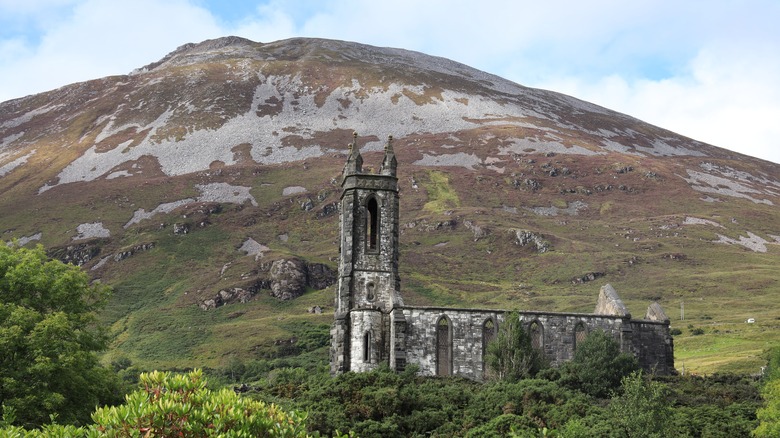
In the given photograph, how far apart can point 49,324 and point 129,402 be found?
593 inches

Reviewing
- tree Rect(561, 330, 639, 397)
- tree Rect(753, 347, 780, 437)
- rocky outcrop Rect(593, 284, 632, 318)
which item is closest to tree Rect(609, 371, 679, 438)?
tree Rect(753, 347, 780, 437)

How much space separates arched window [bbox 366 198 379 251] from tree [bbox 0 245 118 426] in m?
16.2

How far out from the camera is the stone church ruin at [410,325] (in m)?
42.7

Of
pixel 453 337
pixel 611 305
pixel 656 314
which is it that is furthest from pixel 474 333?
pixel 656 314

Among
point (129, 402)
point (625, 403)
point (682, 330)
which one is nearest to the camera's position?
point (129, 402)

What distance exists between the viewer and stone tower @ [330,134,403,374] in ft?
142

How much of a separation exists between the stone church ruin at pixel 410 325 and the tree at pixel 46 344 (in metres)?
14.3

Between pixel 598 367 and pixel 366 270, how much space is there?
41.7ft

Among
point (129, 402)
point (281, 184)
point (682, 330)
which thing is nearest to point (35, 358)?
point (129, 402)

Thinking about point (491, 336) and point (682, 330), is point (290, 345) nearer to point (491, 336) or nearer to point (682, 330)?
point (682, 330)

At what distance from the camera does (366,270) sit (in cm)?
4509

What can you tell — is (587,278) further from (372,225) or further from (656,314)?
(372,225)

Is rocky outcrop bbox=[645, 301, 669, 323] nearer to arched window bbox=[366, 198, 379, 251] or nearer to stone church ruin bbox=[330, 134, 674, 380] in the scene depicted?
stone church ruin bbox=[330, 134, 674, 380]

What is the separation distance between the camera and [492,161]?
7485 inches
